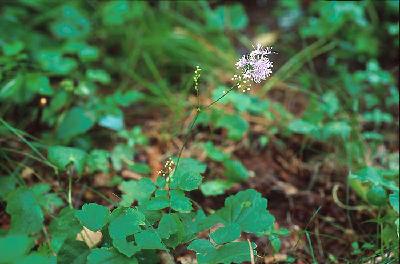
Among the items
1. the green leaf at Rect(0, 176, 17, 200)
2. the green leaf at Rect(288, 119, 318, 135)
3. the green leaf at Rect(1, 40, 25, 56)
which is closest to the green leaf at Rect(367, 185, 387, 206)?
the green leaf at Rect(288, 119, 318, 135)

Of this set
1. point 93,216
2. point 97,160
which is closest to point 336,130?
point 97,160

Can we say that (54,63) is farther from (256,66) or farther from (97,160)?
(256,66)

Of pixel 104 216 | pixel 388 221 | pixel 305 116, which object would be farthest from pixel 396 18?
pixel 104 216

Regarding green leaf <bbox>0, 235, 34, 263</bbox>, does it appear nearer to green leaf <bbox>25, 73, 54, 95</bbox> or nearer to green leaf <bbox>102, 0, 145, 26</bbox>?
green leaf <bbox>25, 73, 54, 95</bbox>

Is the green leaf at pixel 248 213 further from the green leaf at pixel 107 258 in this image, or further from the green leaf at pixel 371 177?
the green leaf at pixel 371 177

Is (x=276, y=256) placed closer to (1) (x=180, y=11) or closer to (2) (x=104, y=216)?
(2) (x=104, y=216)

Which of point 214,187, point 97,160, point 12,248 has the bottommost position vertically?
point 214,187

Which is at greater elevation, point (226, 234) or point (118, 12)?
point (118, 12)
